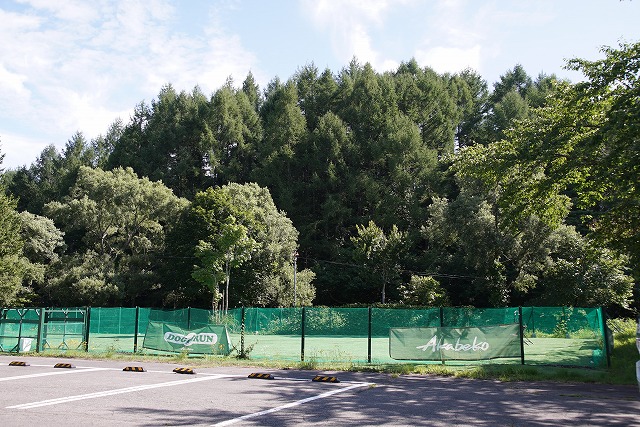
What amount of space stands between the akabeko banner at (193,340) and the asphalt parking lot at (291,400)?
12.9 ft

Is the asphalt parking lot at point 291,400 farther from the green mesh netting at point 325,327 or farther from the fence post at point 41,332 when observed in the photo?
the fence post at point 41,332

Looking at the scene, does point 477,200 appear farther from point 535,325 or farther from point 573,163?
point 573,163

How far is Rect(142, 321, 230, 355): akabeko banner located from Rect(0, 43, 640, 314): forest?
11.0 m

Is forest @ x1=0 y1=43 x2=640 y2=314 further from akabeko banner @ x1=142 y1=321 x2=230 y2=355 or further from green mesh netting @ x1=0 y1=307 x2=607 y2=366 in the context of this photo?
akabeko banner @ x1=142 y1=321 x2=230 y2=355

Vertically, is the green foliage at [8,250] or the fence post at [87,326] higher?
the green foliage at [8,250]

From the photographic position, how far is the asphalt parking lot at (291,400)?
28.5 ft

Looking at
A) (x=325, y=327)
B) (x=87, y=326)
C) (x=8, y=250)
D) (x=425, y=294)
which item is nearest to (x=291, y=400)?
(x=87, y=326)

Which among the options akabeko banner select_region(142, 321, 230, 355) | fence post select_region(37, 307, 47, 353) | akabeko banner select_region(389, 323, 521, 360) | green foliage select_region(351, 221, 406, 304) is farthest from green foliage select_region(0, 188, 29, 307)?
akabeko banner select_region(389, 323, 521, 360)

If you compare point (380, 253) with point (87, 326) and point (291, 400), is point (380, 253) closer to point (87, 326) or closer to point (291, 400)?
point (87, 326)

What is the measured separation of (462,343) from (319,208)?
46359 mm

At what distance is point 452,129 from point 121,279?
40505 millimetres

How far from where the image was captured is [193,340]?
761 inches

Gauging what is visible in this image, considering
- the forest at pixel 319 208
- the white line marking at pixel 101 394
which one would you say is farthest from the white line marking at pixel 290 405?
the forest at pixel 319 208

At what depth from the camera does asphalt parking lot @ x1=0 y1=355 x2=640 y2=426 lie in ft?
28.5
